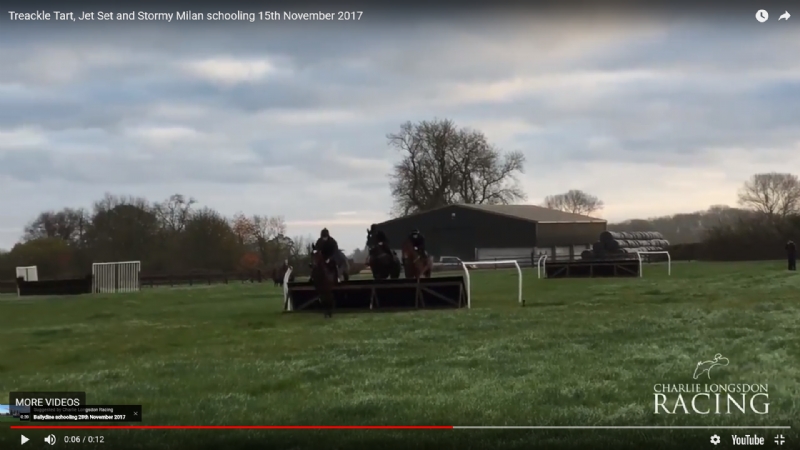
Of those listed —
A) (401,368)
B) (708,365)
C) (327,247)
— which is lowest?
(401,368)

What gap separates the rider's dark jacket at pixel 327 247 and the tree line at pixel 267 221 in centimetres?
16

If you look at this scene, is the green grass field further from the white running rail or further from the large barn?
the large barn

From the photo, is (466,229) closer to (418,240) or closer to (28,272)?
(418,240)

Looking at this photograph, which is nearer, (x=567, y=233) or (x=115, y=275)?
(x=567, y=233)

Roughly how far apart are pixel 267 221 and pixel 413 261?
9.04 feet

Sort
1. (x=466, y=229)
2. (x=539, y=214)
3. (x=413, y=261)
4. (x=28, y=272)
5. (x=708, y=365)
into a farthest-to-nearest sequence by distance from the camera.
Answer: (x=413, y=261), (x=466, y=229), (x=28, y=272), (x=539, y=214), (x=708, y=365)

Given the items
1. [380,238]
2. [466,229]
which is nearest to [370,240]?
[380,238]

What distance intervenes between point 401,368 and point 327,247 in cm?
100

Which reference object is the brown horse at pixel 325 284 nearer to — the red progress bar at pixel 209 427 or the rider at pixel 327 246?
the rider at pixel 327 246

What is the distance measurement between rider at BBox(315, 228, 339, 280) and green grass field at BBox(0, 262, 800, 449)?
78 centimetres

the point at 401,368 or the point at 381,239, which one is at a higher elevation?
the point at 381,239
